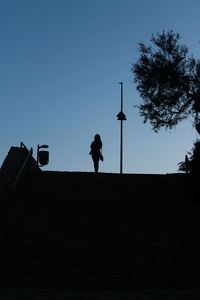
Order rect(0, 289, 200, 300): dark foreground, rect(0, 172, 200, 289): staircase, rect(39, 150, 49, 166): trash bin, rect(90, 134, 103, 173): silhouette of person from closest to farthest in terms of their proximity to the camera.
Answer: rect(0, 289, 200, 300): dark foreground < rect(0, 172, 200, 289): staircase < rect(90, 134, 103, 173): silhouette of person < rect(39, 150, 49, 166): trash bin

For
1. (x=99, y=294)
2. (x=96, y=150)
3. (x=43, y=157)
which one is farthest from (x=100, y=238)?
(x=43, y=157)

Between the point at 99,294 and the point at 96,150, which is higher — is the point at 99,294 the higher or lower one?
the lower one

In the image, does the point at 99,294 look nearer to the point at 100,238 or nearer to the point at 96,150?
the point at 100,238

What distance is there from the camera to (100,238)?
42.0 ft

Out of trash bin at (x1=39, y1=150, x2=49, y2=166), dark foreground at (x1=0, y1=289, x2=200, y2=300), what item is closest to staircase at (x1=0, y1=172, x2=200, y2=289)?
dark foreground at (x1=0, y1=289, x2=200, y2=300)

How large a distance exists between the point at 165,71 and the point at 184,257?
735 inches

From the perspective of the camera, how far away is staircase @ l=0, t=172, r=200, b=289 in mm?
10594

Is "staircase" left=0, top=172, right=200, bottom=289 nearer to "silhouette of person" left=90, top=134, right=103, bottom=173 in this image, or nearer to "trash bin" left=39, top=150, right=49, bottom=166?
"silhouette of person" left=90, top=134, right=103, bottom=173

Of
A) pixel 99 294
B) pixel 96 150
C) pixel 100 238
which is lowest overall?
pixel 99 294

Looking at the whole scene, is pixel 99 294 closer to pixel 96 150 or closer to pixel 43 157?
pixel 96 150

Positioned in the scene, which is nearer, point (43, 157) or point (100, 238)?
point (100, 238)

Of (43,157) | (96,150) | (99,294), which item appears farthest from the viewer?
(43,157)

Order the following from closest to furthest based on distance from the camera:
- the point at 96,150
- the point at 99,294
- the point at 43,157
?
the point at 99,294 → the point at 96,150 → the point at 43,157

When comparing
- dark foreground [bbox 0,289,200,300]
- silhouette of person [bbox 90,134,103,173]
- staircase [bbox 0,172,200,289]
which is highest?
silhouette of person [bbox 90,134,103,173]
